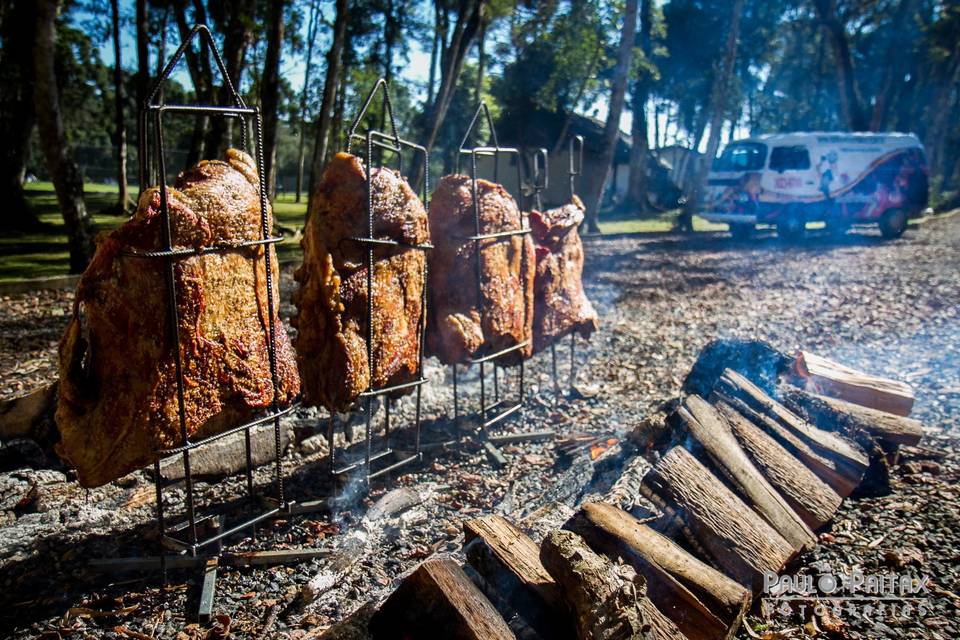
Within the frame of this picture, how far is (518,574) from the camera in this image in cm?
265

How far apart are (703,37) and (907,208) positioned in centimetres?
2374

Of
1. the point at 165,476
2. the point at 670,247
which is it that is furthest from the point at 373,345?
the point at 670,247

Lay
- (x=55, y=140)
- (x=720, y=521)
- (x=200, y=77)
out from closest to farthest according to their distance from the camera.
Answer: (x=720, y=521)
(x=55, y=140)
(x=200, y=77)

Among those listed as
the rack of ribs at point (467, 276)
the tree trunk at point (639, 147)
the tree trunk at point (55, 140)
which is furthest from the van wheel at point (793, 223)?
the tree trunk at point (55, 140)

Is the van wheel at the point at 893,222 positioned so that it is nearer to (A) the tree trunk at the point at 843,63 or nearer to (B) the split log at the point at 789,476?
(A) the tree trunk at the point at 843,63

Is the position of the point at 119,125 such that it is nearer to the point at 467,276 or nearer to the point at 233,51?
the point at 233,51

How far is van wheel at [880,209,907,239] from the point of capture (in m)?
21.5

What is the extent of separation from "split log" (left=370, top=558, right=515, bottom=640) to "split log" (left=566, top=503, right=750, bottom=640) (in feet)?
2.20

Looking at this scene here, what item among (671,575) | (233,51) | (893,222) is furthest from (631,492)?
(893,222)

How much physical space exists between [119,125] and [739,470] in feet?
74.1

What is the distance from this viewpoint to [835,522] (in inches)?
155

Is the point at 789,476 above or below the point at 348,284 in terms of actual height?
below

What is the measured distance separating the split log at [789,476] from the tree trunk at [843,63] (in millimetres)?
27933

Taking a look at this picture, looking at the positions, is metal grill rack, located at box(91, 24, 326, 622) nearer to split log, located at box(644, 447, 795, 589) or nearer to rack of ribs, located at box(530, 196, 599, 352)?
split log, located at box(644, 447, 795, 589)
